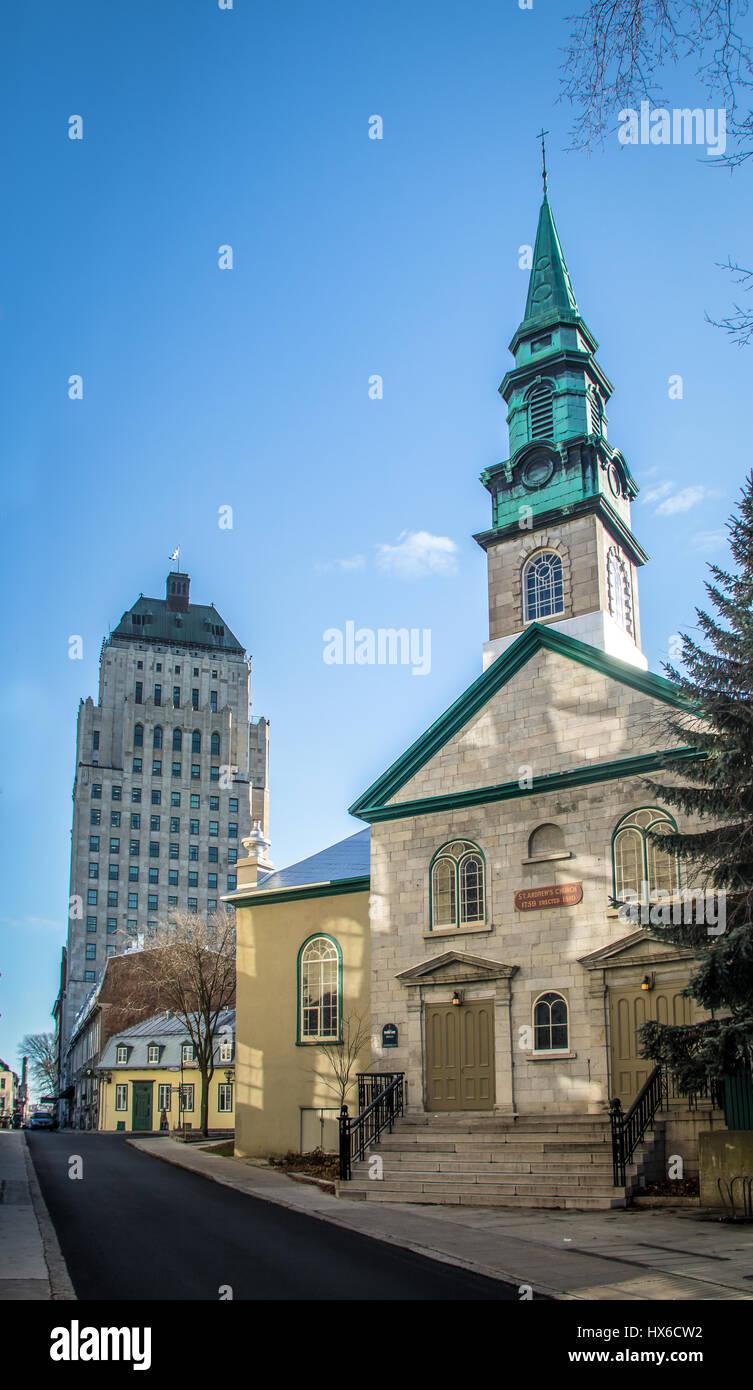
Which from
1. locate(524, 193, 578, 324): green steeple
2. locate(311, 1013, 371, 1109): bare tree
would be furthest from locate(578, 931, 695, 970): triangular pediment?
locate(524, 193, 578, 324): green steeple

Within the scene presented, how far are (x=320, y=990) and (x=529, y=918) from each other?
6233mm

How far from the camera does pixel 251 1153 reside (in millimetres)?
26812

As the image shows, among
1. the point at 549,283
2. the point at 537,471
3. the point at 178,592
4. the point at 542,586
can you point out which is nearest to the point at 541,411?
the point at 537,471

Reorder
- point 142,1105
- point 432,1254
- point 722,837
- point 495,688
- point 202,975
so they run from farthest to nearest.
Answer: point 142,1105, point 202,975, point 495,688, point 722,837, point 432,1254

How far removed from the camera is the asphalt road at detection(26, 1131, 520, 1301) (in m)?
10.4

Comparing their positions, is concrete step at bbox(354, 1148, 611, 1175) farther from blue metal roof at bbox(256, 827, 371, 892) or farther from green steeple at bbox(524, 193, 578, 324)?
green steeple at bbox(524, 193, 578, 324)

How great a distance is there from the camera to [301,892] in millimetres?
26969

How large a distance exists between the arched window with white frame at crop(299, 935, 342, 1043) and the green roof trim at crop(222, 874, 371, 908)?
0.98 m

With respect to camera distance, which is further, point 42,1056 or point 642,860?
point 42,1056

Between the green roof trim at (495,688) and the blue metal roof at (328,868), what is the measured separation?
2038 mm

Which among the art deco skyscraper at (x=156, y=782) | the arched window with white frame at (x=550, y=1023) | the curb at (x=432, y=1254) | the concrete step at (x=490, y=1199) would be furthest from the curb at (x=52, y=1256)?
the art deco skyscraper at (x=156, y=782)

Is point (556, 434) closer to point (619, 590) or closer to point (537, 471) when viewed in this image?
point (537, 471)
